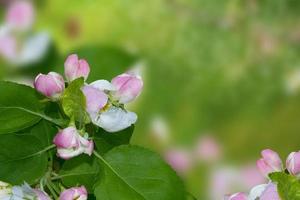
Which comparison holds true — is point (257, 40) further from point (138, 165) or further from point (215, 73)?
point (138, 165)

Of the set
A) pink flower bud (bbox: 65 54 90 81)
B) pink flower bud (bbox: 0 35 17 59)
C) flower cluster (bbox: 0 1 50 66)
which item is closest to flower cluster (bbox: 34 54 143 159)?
pink flower bud (bbox: 65 54 90 81)

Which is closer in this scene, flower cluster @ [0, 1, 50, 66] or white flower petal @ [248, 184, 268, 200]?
white flower petal @ [248, 184, 268, 200]

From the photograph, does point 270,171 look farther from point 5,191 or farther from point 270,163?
point 5,191

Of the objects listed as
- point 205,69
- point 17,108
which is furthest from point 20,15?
point 17,108

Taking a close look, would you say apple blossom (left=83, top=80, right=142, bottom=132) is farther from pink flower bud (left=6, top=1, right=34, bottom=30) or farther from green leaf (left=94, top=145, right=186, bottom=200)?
pink flower bud (left=6, top=1, right=34, bottom=30)

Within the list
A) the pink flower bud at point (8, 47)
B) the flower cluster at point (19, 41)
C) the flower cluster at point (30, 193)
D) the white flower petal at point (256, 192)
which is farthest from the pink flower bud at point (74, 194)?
the pink flower bud at point (8, 47)

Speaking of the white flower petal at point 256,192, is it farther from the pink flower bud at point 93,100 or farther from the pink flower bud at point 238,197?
the pink flower bud at point 93,100
